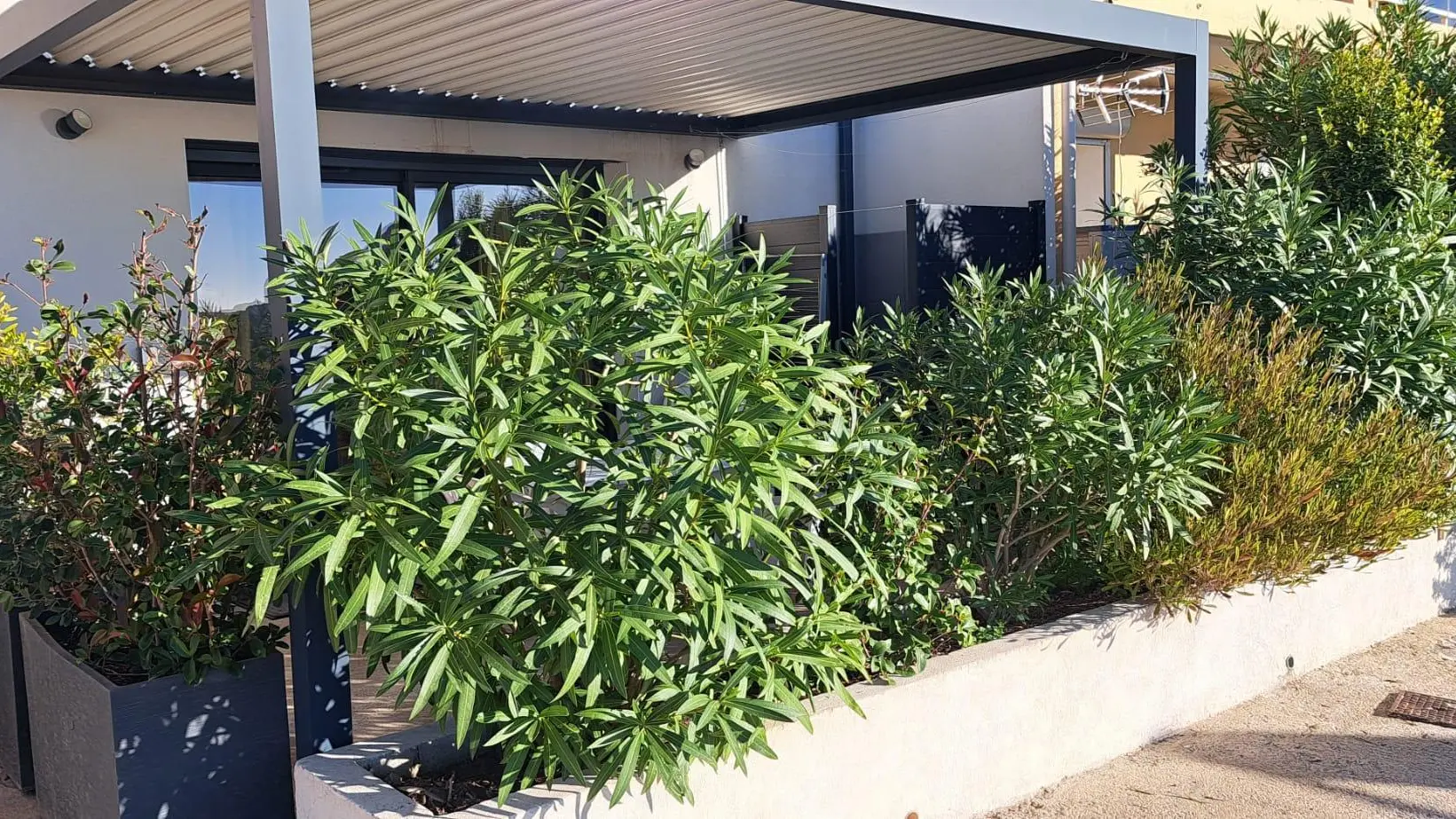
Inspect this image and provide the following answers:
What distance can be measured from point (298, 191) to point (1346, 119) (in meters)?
6.06

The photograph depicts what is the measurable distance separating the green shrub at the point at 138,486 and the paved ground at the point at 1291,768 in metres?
2.68

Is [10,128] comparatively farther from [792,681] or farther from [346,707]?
[792,681]

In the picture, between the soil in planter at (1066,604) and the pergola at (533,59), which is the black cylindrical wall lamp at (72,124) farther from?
the soil in planter at (1066,604)

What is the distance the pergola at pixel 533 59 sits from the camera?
3357 millimetres

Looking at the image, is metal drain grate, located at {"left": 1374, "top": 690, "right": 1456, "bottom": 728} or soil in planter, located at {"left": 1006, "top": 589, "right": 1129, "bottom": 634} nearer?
soil in planter, located at {"left": 1006, "top": 589, "right": 1129, "bottom": 634}

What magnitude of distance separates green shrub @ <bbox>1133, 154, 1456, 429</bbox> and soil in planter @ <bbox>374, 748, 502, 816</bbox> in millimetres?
4011

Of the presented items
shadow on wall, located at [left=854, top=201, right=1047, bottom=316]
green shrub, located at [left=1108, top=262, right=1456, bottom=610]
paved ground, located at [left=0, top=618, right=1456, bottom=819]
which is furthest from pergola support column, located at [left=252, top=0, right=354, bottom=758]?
shadow on wall, located at [left=854, top=201, right=1047, bottom=316]

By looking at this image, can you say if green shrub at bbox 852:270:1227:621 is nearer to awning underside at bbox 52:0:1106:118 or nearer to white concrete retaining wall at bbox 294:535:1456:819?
white concrete retaining wall at bbox 294:535:1456:819

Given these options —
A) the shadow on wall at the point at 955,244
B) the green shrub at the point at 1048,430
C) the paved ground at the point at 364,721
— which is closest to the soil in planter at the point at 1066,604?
the green shrub at the point at 1048,430

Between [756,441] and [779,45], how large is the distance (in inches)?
166

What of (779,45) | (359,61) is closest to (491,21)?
(359,61)

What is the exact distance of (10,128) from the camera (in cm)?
621

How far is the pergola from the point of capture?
3357mm

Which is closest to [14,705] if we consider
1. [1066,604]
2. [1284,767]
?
[1066,604]
